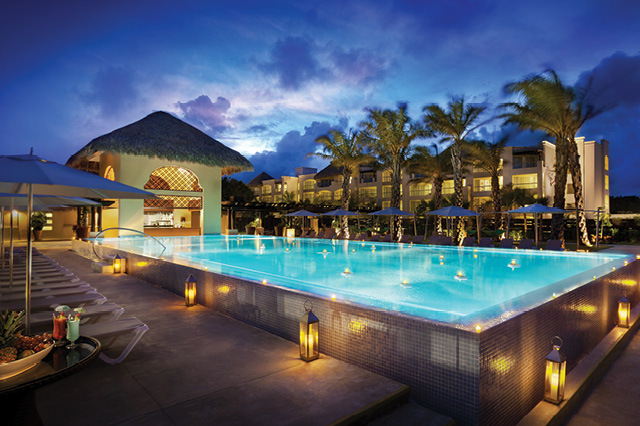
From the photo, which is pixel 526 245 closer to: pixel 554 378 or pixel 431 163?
pixel 554 378

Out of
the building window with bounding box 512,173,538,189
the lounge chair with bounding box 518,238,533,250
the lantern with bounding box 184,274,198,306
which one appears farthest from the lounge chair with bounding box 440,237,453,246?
the building window with bounding box 512,173,538,189

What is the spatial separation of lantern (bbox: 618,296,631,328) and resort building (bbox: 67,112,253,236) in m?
18.0

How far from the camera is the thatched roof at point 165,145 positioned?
17.1 meters

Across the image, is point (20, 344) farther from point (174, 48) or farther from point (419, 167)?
point (419, 167)

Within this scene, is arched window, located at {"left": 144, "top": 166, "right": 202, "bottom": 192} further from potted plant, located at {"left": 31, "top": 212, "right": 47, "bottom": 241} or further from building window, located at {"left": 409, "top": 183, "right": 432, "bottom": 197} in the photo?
building window, located at {"left": 409, "top": 183, "right": 432, "bottom": 197}

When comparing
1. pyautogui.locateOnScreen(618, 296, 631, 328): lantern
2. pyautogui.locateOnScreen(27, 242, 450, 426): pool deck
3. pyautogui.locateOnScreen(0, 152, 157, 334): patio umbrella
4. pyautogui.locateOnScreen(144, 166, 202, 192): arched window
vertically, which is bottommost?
pyautogui.locateOnScreen(618, 296, 631, 328): lantern

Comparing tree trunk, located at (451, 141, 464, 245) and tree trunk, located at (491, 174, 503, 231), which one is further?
tree trunk, located at (491, 174, 503, 231)

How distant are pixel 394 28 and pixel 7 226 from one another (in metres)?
25.8

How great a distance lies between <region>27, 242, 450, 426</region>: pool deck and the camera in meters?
2.54

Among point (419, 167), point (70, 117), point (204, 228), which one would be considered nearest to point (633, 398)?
point (204, 228)

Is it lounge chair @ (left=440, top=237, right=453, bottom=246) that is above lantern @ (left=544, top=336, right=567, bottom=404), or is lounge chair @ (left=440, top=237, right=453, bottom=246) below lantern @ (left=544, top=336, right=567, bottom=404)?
above

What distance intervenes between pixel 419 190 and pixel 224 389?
39.7 meters

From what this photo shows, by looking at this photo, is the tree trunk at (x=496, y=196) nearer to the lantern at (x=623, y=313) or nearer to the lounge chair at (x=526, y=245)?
the lounge chair at (x=526, y=245)

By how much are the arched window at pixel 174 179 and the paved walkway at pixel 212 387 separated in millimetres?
17169
